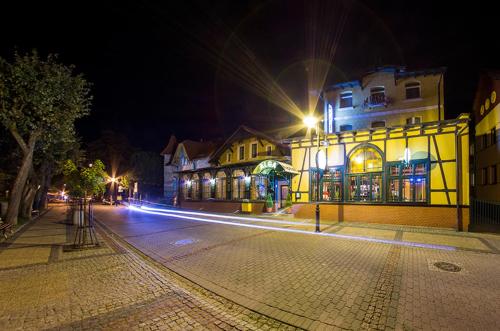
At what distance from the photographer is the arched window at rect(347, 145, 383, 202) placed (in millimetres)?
16156

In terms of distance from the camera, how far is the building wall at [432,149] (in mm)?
13727

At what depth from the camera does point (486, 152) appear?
65.0ft

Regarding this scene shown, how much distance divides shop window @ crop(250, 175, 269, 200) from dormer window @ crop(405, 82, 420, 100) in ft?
47.4

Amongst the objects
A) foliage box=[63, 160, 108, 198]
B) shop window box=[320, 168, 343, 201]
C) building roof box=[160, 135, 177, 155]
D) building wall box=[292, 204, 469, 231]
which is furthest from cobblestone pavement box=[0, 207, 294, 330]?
building roof box=[160, 135, 177, 155]

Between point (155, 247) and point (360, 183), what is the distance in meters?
13.5

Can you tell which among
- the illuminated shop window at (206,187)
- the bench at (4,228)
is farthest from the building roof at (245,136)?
the bench at (4,228)

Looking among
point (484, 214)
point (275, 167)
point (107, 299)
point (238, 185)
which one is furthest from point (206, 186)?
point (107, 299)

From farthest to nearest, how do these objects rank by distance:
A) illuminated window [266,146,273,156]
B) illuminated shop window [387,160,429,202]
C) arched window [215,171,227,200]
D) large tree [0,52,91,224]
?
arched window [215,171,227,200] < illuminated window [266,146,273,156] < illuminated shop window [387,160,429,202] < large tree [0,52,91,224]

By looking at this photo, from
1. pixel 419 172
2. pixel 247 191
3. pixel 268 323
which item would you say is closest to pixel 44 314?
pixel 268 323

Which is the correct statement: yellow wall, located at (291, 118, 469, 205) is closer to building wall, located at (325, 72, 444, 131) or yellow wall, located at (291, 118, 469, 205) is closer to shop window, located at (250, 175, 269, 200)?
building wall, located at (325, 72, 444, 131)

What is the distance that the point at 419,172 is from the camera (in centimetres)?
1503

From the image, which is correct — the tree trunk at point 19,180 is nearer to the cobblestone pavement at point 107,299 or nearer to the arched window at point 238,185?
the cobblestone pavement at point 107,299

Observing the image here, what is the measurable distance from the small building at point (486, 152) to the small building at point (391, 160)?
837 mm

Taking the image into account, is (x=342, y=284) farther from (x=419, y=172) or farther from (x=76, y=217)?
(x=76, y=217)
